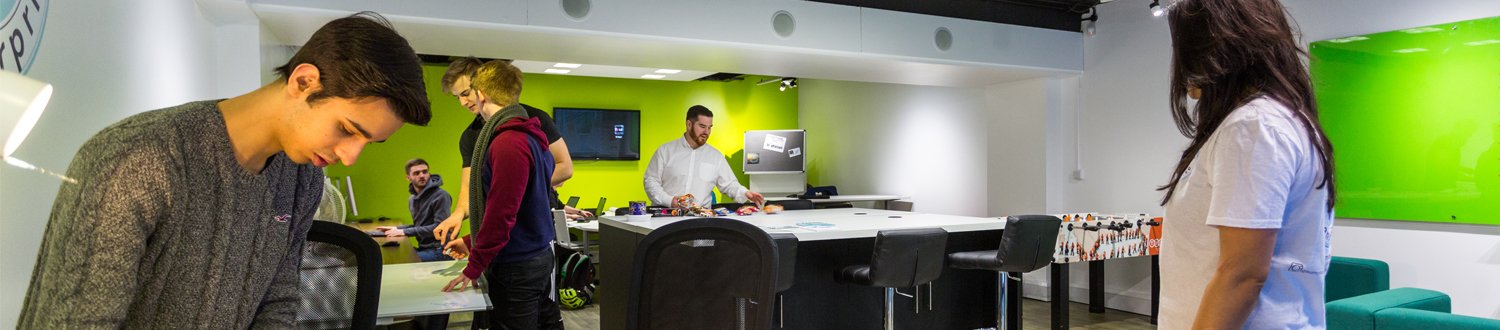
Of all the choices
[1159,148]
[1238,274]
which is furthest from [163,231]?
[1159,148]

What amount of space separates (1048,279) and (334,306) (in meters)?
6.14

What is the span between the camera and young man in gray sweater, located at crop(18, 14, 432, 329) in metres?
0.90

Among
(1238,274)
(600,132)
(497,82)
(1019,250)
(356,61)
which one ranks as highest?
(600,132)

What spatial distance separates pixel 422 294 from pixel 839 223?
90.8 inches

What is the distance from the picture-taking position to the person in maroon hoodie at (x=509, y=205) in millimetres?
2438

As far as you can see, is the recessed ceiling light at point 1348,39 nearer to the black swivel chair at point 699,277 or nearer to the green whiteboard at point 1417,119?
the green whiteboard at point 1417,119

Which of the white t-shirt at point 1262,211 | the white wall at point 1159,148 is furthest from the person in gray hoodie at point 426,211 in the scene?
the white wall at point 1159,148

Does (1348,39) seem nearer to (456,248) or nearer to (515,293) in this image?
(515,293)

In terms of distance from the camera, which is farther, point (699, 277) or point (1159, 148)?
point (1159, 148)

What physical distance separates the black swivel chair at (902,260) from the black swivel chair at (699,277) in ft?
5.29

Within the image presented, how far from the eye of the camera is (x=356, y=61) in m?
1.07

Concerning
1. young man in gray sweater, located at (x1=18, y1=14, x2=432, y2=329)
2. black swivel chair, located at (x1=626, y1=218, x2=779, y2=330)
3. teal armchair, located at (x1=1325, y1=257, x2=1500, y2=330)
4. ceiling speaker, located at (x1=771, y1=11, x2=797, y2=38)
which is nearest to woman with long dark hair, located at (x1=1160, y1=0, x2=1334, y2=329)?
black swivel chair, located at (x1=626, y1=218, x2=779, y2=330)

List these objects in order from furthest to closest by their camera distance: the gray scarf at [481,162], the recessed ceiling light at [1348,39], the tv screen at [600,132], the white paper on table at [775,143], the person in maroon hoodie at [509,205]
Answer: the white paper on table at [775,143] → the tv screen at [600,132] → the recessed ceiling light at [1348,39] → the gray scarf at [481,162] → the person in maroon hoodie at [509,205]

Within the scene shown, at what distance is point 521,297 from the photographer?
2529 mm
